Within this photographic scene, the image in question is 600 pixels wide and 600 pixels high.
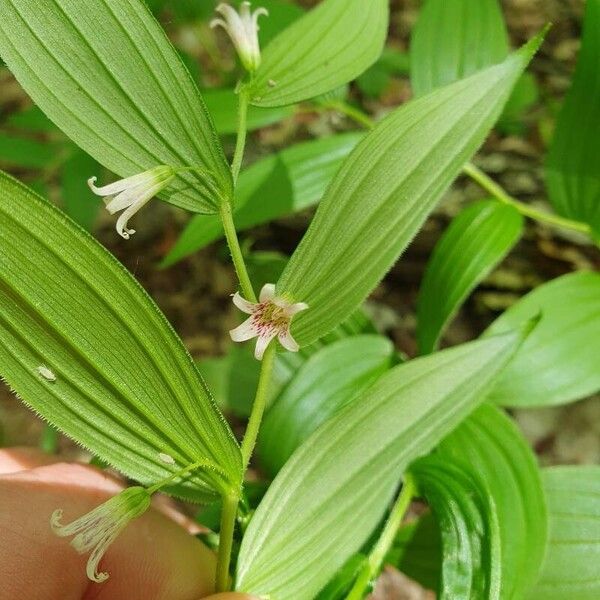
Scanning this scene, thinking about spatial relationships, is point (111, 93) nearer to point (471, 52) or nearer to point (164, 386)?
point (164, 386)

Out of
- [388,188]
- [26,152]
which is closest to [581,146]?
[388,188]

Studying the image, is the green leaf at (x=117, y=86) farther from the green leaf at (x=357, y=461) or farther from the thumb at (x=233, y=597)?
the thumb at (x=233, y=597)

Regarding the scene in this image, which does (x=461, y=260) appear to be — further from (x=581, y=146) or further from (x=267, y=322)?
(x=267, y=322)

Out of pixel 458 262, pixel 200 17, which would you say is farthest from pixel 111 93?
pixel 200 17

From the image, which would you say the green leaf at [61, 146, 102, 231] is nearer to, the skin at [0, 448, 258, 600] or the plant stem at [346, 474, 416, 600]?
the skin at [0, 448, 258, 600]

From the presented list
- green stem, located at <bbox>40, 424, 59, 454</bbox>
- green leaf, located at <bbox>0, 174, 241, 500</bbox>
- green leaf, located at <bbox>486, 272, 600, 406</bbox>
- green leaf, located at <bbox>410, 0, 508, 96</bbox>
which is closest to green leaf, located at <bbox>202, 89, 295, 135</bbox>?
green leaf, located at <bbox>410, 0, 508, 96</bbox>
